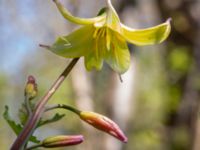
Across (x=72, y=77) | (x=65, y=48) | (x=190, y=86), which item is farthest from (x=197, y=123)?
(x=65, y=48)

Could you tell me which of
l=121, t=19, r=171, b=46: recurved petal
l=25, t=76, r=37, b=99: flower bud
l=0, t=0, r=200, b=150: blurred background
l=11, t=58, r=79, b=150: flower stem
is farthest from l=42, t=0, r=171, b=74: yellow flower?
l=0, t=0, r=200, b=150: blurred background

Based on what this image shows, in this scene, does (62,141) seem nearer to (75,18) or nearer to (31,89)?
(31,89)

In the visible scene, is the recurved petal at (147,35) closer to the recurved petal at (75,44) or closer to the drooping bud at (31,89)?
the recurved petal at (75,44)

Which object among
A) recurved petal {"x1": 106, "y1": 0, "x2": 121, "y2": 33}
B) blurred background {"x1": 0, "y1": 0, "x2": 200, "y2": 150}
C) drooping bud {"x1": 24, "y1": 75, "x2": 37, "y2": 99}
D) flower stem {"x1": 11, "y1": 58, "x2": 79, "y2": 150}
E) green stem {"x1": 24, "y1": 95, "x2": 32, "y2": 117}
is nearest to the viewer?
flower stem {"x1": 11, "y1": 58, "x2": 79, "y2": 150}

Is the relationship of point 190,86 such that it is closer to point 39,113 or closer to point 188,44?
point 188,44

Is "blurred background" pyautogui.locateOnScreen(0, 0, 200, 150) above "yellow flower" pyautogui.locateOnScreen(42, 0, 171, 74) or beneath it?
beneath


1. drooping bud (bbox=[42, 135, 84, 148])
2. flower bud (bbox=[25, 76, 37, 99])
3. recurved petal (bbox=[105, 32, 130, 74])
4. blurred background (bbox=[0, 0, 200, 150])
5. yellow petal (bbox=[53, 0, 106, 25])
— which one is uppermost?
yellow petal (bbox=[53, 0, 106, 25])

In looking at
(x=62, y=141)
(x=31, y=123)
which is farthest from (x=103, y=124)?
(x=31, y=123)

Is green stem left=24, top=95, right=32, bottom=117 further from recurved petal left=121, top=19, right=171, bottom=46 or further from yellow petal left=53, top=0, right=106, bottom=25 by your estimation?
recurved petal left=121, top=19, right=171, bottom=46
